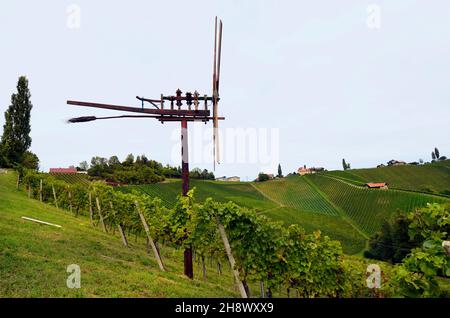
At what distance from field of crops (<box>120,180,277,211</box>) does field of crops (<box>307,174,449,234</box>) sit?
61.9 feet

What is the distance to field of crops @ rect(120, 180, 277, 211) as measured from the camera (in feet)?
222

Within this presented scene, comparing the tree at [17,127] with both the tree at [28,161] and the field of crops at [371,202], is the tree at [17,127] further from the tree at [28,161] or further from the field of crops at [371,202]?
the field of crops at [371,202]

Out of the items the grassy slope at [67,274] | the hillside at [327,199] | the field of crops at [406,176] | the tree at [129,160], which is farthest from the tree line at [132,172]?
the grassy slope at [67,274]

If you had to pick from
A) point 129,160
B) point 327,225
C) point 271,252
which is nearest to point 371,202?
point 327,225

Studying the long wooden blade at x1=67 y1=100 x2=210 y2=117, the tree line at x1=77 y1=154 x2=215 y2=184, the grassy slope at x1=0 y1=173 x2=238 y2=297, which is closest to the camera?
the grassy slope at x1=0 y1=173 x2=238 y2=297

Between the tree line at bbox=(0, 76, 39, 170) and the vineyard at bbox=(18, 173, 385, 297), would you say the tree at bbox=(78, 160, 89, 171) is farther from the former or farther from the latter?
the vineyard at bbox=(18, 173, 385, 297)

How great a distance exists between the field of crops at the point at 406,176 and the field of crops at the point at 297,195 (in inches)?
903

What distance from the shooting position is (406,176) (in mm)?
121250

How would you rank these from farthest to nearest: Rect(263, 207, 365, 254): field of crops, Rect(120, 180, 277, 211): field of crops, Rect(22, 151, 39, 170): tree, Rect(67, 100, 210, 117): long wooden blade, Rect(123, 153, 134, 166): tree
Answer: Rect(123, 153, 134, 166): tree < Rect(120, 180, 277, 211): field of crops < Rect(22, 151, 39, 170): tree < Rect(263, 207, 365, 254): field of crops < Rect(67, 100, 210, 117): long wooden blade

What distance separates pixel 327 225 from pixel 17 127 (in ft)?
204

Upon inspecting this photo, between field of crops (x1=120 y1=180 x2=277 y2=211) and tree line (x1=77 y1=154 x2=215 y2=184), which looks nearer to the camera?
field of crops (x1=120 y1=180 x2=277 y2=211)

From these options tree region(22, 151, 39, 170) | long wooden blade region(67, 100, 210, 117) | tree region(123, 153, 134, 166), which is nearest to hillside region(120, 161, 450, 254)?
tree region(22, 151, 39, 170)

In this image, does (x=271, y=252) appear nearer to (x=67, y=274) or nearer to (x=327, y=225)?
(x=67, y=274)
